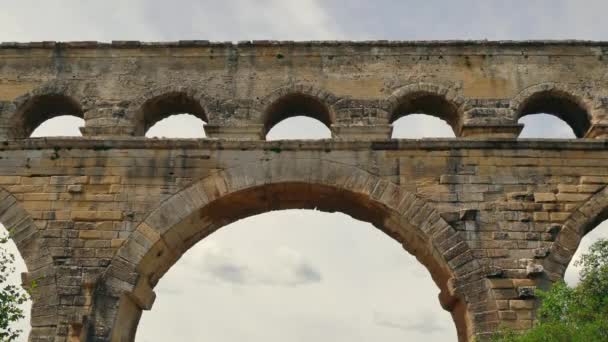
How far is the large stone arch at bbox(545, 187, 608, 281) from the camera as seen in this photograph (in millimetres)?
9086

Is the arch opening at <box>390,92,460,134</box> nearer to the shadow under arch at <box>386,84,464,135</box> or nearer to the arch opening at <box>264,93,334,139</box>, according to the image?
the shadow under arch at <box>386,84,464,135</box>

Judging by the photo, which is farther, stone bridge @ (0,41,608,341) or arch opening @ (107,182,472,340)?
arch opening @ (107,182,472,340)

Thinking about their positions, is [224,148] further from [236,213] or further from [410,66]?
[410,66]

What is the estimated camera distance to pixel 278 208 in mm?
10539

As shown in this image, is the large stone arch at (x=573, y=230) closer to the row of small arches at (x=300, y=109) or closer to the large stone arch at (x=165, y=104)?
the row of small arches at (x=300, y=109)

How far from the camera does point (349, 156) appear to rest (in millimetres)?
9812

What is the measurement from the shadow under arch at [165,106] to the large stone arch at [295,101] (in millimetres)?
910

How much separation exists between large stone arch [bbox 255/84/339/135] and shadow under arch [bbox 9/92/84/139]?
2.88 metres

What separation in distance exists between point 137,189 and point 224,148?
1384 mm

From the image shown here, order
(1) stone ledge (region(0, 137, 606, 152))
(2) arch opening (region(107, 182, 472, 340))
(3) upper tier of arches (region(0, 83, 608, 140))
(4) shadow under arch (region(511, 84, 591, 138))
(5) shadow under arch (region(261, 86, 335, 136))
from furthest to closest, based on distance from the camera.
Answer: (5) shadow under arch (region(261, 86, 335, 136)) < (4) shadow under arch (region(511, 84, 591, 138)) < (3) upper tier of arches (region(0, 83, 608, 140)) < (1) stone ledge (region(0, 137, 606, 152)) < (2) arch opening (region(107, 182, 472, 340))

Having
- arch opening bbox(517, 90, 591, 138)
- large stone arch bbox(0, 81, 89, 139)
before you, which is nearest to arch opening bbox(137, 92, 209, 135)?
large stone arch bbox(0, 81, 89, 139)

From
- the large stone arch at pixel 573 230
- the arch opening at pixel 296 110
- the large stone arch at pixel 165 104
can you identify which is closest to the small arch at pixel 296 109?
the arch opening at pixel 296 110


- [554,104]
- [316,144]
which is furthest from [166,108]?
[554,104]

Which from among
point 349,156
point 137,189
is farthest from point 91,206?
point 349,156
